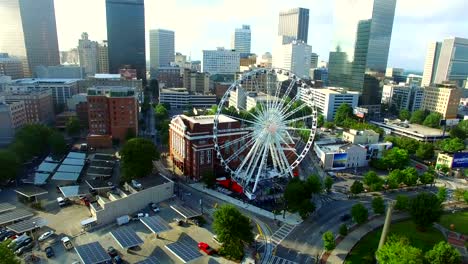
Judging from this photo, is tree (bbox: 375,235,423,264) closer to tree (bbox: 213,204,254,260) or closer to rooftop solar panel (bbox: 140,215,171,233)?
tree (bbox: 213,204,254,260)

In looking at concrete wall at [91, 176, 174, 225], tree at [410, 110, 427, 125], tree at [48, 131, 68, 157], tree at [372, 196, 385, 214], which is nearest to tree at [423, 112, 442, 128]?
tree at [410, 110, 427, 125]

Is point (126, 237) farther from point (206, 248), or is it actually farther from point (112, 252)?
point (206, 248)

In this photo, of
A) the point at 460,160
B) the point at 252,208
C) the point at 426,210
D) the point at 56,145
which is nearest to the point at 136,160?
the point at 252,208

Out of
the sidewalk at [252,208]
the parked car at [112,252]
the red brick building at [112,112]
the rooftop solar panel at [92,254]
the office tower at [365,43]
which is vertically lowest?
the sidewalk at [252,208]

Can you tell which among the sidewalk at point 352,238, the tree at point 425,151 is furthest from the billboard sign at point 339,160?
the tree at point 425,151

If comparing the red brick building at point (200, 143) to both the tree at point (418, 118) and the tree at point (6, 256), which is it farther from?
the tree at point (418, 118)

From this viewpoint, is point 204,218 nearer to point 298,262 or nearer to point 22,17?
point 298,262
